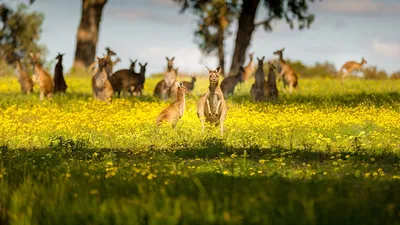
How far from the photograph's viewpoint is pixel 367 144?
14094mm

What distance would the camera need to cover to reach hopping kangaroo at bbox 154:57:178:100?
2555cm

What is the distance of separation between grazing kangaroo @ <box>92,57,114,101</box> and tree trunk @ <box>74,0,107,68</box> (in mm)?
14961

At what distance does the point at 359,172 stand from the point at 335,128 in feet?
19.8

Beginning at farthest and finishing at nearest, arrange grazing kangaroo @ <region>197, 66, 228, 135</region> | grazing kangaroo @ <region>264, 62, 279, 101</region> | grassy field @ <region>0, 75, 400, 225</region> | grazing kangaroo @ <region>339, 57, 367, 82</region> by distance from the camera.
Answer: grazing kangaroo @ <region>339, 57, 367, 82</region>
grazing kangaroo @ <region>264, 62, 279, 101</region>
grazing kangaroo @ <region>197, 66, 228, 135</region>
grassy field @ <region>0, 75, 400, 225</region>

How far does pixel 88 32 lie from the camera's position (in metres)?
38.9

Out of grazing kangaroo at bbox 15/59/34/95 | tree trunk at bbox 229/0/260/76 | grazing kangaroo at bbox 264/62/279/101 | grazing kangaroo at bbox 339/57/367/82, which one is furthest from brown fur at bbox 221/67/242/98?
grazing kangaroo at bbox 339/57/367/82

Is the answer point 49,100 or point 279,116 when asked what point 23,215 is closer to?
point 279,116

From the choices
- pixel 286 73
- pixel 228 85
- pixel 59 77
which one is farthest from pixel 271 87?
pixel 59 77

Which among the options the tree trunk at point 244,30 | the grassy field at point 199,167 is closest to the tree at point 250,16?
the tree trunk at point 244,30

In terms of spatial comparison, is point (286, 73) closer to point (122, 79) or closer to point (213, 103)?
point (122, 79)

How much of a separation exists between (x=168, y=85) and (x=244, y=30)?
12.2m

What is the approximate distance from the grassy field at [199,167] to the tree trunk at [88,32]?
16789mm

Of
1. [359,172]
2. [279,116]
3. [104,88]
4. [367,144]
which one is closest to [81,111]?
[104,88]

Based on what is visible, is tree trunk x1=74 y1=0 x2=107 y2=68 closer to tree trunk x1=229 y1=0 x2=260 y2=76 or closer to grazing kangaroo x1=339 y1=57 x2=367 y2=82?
tree trunk x1=229 y1=0 x2=260 y2=76
